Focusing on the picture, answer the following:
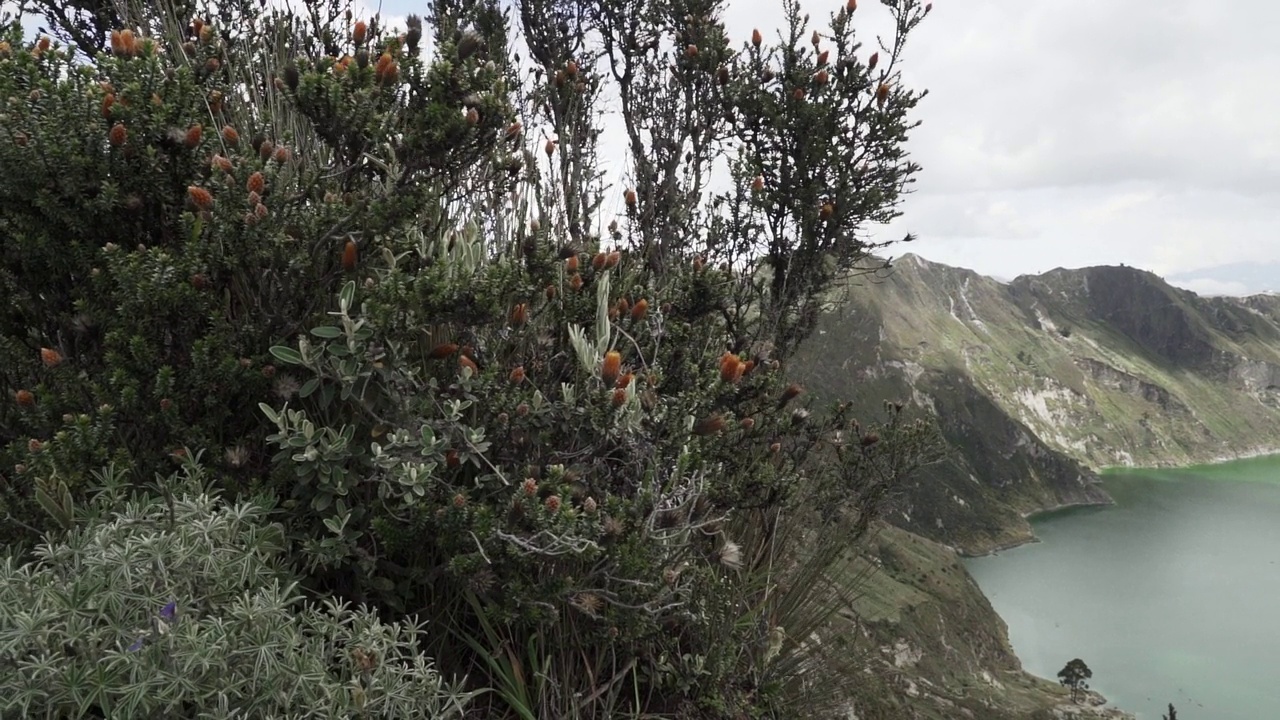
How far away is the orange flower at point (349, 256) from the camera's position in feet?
7.77

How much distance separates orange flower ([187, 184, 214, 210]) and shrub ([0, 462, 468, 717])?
86 centimetres

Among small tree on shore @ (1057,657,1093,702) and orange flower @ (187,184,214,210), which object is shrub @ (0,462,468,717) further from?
small tree on shore @ (1057,657,1093,702)

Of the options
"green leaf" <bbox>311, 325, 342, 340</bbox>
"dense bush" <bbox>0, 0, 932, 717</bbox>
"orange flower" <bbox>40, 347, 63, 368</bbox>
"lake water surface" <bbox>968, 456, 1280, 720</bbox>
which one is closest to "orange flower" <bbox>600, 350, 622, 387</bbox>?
"dense bush" <bbox>0, 0, 932, 717</bbox>

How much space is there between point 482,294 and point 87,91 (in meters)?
1.44

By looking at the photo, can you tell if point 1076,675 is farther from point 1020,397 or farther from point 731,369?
point 1020,397

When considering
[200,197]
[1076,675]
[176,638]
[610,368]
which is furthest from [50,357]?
[1076,675]

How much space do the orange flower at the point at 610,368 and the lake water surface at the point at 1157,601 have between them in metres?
53.3

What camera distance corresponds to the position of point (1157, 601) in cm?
6016

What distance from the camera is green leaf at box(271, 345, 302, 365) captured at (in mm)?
2188

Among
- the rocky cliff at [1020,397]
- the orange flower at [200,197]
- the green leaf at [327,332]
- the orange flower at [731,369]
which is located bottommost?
the rocky cliff at [1020,397]

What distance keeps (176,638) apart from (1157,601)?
243ft

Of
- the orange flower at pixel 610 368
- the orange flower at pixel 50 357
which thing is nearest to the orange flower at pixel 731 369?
the orange flower at pixel 610 368

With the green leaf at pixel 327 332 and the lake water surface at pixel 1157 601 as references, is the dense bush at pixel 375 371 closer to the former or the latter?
the green leaf at pixel 327 332

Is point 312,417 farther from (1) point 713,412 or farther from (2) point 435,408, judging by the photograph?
(1) point 713,412
